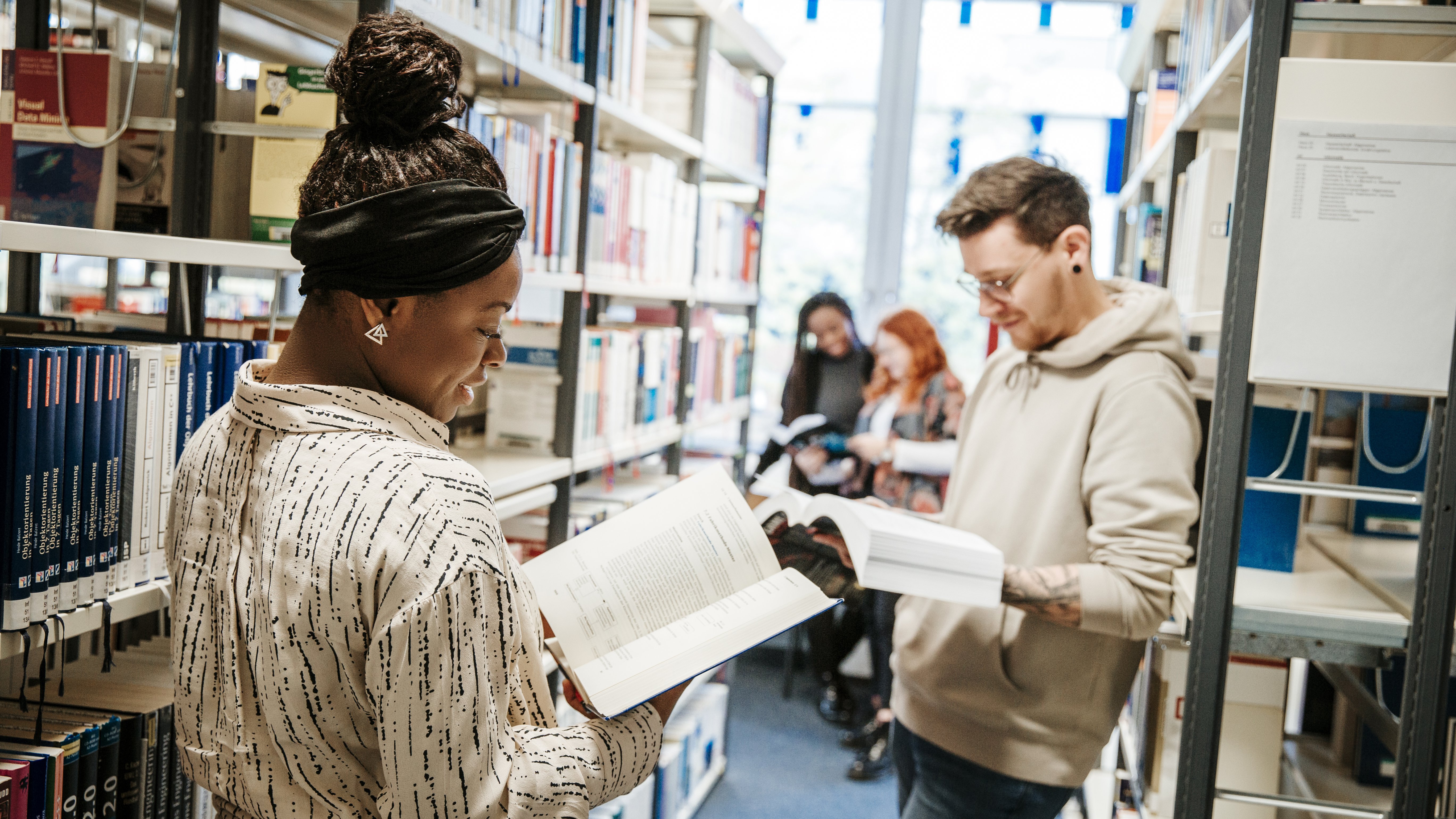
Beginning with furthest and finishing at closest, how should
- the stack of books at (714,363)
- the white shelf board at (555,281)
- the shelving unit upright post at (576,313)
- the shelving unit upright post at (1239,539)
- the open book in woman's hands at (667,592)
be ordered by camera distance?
the stack of books at (714,363) < the shelving unit upright post at (576,313) < the white shelf board at (555,281) < the shelving unit upright post at (1239,539) < the open book in woman's hands at (667,592)

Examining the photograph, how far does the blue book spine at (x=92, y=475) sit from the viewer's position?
116cm

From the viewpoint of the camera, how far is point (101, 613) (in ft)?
3.92

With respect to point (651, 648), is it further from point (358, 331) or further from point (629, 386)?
point (629, 386)

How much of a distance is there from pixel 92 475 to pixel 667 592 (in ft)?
2.24

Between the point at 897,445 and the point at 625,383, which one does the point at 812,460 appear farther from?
the point at 625,383

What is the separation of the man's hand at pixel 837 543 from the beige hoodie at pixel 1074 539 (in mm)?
337

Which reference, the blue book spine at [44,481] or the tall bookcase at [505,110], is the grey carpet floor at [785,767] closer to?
the tall bookcase at [505,110]

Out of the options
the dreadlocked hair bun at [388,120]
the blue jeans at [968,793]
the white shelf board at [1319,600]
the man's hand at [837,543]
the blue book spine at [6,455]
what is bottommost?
the blue jeans at [968,793]

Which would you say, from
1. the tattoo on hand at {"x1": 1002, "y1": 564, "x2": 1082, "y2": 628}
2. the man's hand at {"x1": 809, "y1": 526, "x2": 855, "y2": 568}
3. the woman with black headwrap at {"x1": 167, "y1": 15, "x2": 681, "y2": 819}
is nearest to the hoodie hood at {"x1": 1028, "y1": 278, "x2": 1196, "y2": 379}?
the tattoo on hand at {"x1": 1002, "y1": 564, "x2": 1082, "y2": 628}

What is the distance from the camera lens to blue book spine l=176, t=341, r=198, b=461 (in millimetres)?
1294

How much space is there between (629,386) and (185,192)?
1415 mm

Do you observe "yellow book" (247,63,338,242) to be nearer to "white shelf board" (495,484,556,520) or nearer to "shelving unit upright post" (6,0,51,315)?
"shelving unit upright post" (6,0,51,315)

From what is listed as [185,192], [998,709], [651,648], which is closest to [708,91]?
[185,192]

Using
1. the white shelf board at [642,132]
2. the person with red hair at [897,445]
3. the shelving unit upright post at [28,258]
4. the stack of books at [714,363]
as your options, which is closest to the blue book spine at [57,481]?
the shelving unit upright post at [28,258]
